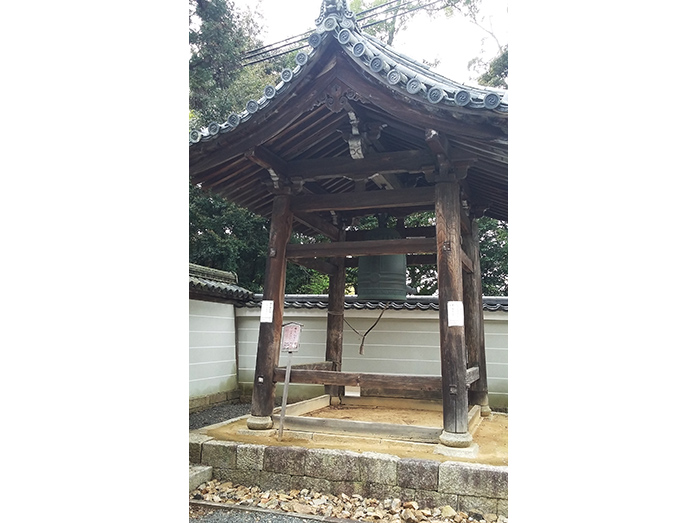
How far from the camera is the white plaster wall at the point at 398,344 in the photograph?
7.58 meters

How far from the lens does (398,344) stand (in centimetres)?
793

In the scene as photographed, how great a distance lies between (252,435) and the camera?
4648 millimetres

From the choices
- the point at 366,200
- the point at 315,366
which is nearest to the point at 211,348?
the point at 315,366

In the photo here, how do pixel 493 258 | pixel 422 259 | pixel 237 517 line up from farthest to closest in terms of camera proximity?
pixel 493 258 < pixel 422 259 < pixel 237 517

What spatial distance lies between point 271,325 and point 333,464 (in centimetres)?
152

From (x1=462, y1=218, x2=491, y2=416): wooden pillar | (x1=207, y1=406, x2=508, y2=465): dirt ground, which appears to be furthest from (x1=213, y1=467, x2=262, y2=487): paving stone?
(x1=462, y1=218, x2=491, y2=416): wooden pillar

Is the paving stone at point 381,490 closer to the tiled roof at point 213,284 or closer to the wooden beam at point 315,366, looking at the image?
the wooden beam at point 315,366

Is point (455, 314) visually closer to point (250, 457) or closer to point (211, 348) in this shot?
point (250, 457)

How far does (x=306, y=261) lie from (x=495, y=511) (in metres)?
3.25

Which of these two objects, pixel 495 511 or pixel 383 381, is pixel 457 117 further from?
pixel 495 511

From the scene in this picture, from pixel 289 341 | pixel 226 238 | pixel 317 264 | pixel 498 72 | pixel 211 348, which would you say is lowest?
pixel 211 348

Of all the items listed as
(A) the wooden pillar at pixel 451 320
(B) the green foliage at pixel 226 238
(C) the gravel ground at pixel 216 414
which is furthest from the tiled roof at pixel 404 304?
(B) the green foliage at pixel 226 238

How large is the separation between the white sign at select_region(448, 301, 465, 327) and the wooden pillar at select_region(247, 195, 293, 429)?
1.74 metres

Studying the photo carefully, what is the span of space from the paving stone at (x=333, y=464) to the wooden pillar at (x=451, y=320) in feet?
2.66
